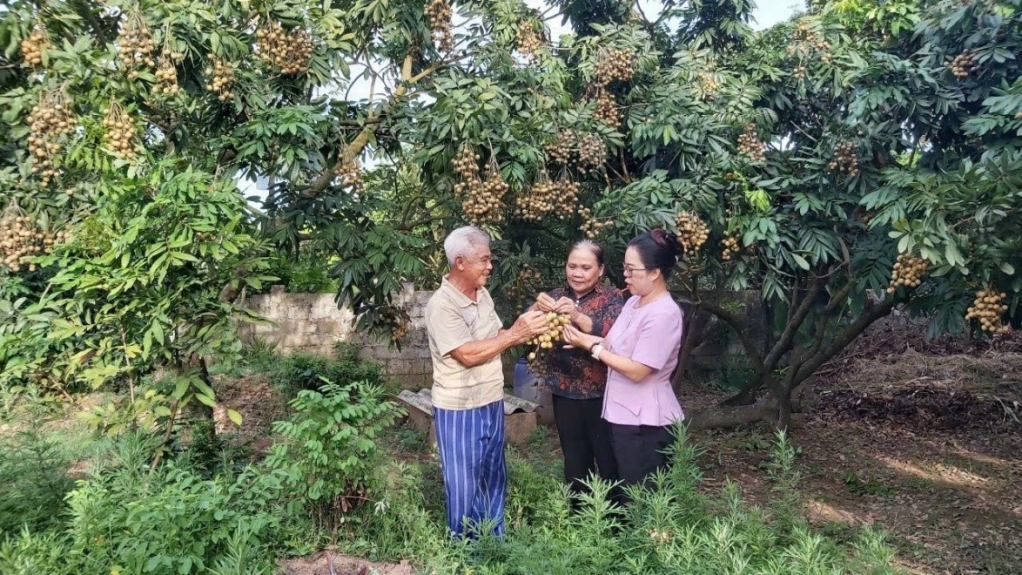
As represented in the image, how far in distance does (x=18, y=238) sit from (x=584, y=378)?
7.94 ft

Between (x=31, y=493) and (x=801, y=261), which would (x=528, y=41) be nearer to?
(x=801, y=261)

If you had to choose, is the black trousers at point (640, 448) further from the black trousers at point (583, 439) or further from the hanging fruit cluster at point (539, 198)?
the hanging fruit cluster at point (539, 198)

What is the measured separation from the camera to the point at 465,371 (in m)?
3.06

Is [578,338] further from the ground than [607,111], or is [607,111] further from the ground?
[607,111]

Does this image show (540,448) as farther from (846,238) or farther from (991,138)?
(991,138)

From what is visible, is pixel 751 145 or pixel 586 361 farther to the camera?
pixel 751 145

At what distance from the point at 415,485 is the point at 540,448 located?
240 centimetres

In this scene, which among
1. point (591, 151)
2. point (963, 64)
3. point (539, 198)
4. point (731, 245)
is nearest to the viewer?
point (963, 64)

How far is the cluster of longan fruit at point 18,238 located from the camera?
304 cm

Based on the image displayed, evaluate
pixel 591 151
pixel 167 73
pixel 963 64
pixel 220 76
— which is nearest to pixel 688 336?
pixel 591 151

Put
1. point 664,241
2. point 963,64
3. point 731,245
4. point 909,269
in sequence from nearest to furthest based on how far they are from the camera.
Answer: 1. point 664,241
2. point 909,269
3. point 963,64
4. point 731,245

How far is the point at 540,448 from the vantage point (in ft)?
19.2

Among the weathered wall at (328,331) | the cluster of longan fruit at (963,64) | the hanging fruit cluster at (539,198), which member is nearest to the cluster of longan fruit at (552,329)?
the hanging fruit cluster at (539,198)

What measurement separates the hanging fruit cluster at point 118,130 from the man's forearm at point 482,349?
156 cm
